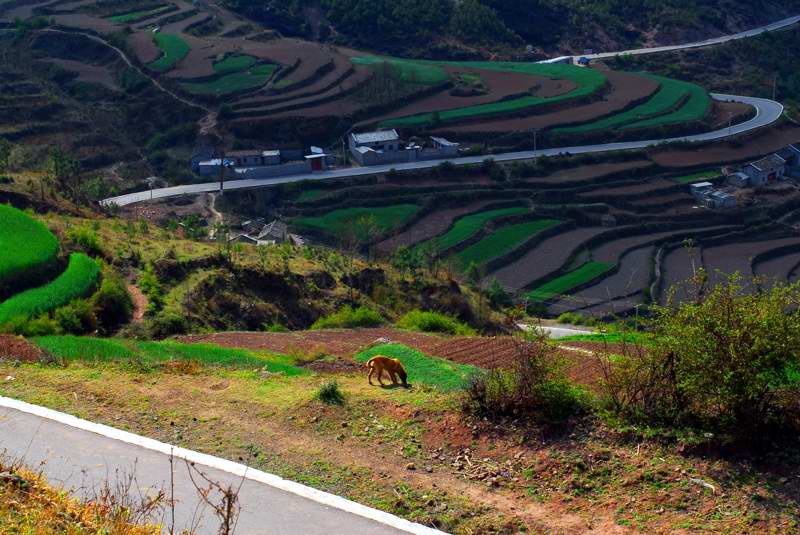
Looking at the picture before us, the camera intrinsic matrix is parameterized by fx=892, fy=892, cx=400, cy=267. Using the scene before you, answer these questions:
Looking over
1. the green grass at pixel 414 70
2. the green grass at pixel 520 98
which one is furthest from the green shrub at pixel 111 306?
the green grass at pixel 414 70

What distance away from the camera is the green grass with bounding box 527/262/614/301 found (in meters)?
39.0

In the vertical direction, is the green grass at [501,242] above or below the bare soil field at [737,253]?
above

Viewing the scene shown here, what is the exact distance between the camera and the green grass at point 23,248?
2133 cm

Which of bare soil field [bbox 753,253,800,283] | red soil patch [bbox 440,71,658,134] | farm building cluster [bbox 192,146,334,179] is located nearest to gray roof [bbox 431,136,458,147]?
red soil patch [bbox 440,71,658,134]

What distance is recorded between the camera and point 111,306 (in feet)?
69.2

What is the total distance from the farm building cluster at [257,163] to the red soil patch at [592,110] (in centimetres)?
952

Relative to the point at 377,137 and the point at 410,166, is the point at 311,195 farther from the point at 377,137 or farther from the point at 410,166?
the point at 377,137

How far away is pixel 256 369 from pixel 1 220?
44.5ft

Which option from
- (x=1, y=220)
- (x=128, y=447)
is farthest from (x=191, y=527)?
(x=1, y=220)

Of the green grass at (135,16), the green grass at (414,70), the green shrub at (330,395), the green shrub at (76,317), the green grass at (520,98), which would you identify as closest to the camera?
the green shrub at (330,395)

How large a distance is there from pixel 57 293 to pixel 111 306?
1253 mm

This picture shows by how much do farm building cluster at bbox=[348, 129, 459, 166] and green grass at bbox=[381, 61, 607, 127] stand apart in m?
3.23

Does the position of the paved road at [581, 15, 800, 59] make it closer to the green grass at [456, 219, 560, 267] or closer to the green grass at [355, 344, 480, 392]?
the green grass at [456, 219, 560, 267]

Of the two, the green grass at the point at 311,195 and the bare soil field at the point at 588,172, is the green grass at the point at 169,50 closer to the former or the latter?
the green grass at the point at 311,195
